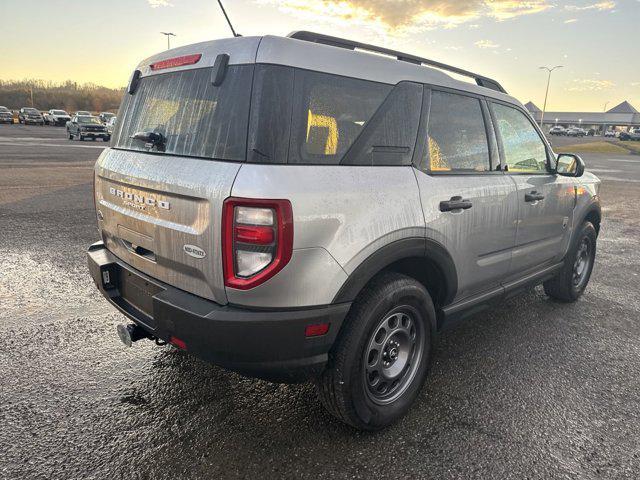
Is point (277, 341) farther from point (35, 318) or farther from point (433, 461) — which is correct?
point (35, 318)

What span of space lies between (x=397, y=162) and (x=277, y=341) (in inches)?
46.6

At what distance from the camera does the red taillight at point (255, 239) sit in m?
1.93

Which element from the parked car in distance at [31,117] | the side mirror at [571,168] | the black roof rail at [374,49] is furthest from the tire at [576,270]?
the parked car in distance at [31,117]

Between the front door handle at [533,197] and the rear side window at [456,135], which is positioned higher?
the rear side window at [456,135]

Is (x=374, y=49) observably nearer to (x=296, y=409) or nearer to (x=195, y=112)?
(x=195, y=112)

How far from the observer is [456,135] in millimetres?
2959

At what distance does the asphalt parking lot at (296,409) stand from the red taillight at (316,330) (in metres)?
0.70

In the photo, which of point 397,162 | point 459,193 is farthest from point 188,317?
point 459,193

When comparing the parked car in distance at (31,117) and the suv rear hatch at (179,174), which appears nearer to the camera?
the suv rear hatch at (179,174)

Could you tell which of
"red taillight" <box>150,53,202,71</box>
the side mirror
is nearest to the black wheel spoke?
"red taillight" <box>150,53,202,71</box>

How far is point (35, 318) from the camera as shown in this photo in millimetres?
3797

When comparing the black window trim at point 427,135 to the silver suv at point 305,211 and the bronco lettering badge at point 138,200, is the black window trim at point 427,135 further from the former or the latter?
the bronco lettering badge at point 138,200

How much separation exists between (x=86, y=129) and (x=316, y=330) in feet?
103

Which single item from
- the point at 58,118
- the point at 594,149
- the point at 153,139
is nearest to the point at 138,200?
the point at 153,139
